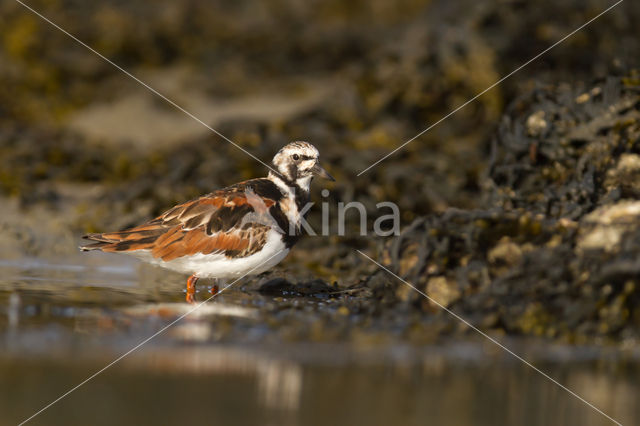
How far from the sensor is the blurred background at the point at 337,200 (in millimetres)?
3084

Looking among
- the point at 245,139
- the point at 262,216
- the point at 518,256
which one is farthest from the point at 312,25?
the point at 518,256

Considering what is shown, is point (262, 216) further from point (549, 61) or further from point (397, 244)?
point (549, 61)

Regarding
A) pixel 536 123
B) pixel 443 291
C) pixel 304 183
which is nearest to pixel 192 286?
pixel 304 183

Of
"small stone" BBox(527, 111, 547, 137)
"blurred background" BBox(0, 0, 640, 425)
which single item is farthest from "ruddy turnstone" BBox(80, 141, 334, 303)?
"small stone" BBox(527, 111, 547, 137)

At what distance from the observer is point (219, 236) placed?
16.0ft

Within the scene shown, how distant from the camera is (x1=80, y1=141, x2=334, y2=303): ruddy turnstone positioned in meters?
4.82

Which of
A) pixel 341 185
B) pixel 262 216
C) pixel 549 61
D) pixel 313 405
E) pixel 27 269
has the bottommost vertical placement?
pixel 313 405

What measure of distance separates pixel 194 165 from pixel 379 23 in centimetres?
511

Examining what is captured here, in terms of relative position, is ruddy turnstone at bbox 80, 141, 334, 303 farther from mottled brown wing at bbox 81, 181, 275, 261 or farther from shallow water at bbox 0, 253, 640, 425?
shallow water at bbox 0, 253, 640, 425

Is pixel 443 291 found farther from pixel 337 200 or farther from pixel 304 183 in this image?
pixel 337 200

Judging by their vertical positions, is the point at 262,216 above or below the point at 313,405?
above

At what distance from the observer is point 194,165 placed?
7.47 meters

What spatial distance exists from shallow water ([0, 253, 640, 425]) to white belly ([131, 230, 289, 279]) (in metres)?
0.57

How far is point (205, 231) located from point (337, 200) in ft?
6.80
